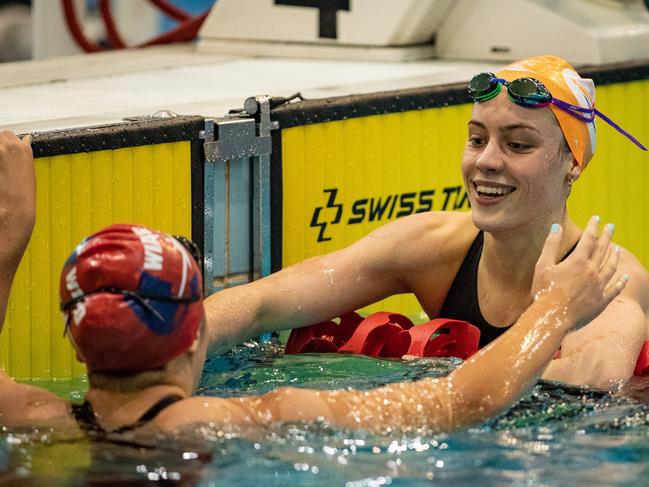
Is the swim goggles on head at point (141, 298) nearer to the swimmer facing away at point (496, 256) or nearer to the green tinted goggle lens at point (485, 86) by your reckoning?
the swimmer facing away at point (496, 256)

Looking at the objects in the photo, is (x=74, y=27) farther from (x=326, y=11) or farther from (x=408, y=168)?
(x=408, y=168)

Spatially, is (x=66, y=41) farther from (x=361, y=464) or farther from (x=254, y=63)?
(x=361, y=464)

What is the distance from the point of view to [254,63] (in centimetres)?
617

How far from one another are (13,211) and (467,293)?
1.30 meters

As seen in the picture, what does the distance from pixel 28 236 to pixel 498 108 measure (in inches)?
47.7

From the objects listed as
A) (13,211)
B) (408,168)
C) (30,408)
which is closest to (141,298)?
(30,408)

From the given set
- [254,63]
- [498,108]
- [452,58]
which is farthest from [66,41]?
[498,108]

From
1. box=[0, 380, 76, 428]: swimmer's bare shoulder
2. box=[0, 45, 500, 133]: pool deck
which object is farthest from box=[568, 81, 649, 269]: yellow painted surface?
box=[0, 380, 76, 428]: swimmer's bare shoulder

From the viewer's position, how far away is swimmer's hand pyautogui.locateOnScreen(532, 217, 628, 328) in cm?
297

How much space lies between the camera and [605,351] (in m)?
3.52

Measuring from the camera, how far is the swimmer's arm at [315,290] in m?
3.79

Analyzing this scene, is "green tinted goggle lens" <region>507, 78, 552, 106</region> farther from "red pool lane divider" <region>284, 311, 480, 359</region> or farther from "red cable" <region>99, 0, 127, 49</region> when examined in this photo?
"red cable" <region>99, 0, 127, 49</region>

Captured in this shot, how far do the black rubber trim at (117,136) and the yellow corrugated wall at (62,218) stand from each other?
0.02 m

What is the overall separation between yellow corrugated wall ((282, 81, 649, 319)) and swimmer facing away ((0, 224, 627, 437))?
1.73 meters
